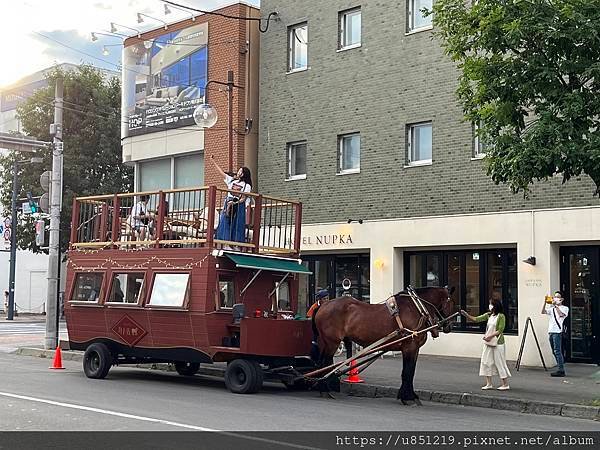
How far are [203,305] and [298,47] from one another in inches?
500

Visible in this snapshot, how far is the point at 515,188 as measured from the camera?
46.9ft

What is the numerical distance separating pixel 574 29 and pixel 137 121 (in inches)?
736

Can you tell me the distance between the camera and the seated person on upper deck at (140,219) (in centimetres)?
1606

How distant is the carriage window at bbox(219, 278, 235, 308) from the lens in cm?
1477

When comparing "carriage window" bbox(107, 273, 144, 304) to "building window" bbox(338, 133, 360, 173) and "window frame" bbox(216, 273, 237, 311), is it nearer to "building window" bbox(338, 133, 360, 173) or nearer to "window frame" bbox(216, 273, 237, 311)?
"window frame" bbox(216, 273, 237, 311)

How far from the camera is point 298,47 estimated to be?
25.1 metres

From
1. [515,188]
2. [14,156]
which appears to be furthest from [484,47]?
[14,156]

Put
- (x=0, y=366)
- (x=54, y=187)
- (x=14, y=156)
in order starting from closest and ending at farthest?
1. (x=0, y=366)
2. (x=54, y=187)
3. (x=14, y=156)

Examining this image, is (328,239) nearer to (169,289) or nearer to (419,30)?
(419,30)

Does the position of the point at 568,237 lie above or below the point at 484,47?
below

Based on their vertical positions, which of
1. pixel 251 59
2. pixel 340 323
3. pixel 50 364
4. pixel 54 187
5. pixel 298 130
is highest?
pixel 251 59

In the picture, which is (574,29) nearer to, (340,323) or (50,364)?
(340,323)

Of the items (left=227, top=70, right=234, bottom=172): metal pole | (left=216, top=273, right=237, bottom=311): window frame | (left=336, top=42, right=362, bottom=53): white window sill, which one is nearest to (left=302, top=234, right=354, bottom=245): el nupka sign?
(left=227, top=70, right=234, bottom=172): metal pole

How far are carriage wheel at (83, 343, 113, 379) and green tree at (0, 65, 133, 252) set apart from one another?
2517cm
